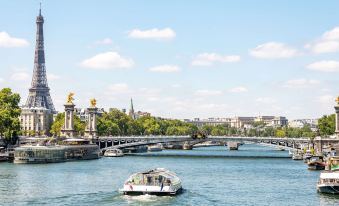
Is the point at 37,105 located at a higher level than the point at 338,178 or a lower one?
higher

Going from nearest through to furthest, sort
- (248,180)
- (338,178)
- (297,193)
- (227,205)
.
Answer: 1. (227,205)
2. (338,178)
3. (297,193)
4. (248,180)

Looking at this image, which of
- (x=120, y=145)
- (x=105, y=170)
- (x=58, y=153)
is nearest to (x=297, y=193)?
(x=105, y=170)

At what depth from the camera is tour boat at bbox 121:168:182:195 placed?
148 feet

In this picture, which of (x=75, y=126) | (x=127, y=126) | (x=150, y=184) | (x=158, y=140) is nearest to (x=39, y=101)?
(x=127, y=126)

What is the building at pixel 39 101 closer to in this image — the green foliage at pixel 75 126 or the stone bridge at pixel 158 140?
the green foliage at pixel 75 126

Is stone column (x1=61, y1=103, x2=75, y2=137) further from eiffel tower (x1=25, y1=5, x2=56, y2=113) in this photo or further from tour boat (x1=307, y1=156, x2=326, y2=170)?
eiffel tower (x1=25, y1=5, x2=56, y2=113)

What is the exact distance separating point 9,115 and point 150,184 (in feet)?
163

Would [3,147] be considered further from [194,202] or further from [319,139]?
[194,202]

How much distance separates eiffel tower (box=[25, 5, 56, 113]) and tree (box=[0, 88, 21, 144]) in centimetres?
7404

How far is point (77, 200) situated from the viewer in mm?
43656

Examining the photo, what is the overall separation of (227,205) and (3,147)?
54.0m

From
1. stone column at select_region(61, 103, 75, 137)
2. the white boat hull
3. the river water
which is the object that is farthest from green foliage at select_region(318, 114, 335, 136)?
the white boat hull

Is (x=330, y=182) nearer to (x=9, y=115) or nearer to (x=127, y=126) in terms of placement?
(x=9, y=115)

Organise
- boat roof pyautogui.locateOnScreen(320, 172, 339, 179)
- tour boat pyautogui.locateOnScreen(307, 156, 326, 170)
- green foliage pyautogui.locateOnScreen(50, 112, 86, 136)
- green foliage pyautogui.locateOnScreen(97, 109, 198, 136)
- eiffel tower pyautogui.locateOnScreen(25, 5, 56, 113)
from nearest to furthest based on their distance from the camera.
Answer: boat roof pyautogui.locateOnScreen(320, 172, 339, 179), tour boat pyautogui.locateOnScreen(307, 156, 326, 170), green foliage pyautogui.locateOnScreen(50, 112, 86, 136), green foliage pyautogui.locateOnScreen(97, 109, 198, 136), eiffel tower pyautogui.locateOnScreen(25, 5, 56, 113)
